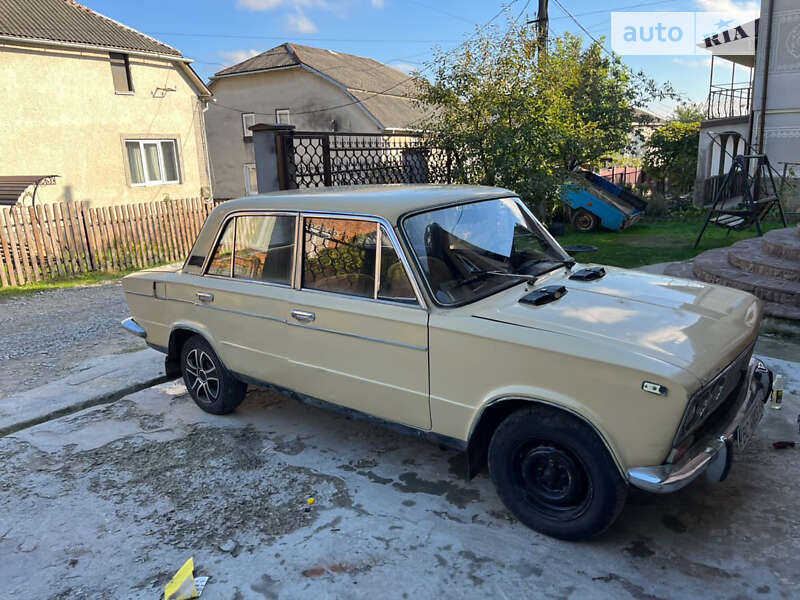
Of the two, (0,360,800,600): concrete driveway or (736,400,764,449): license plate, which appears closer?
(0,360,800,600): concrete driveway

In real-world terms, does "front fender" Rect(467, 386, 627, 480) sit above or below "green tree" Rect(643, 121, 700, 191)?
below

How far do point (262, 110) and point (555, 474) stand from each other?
82.0 feet

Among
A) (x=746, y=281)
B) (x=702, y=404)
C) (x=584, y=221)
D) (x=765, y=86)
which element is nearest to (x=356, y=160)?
(x=746, y=281)

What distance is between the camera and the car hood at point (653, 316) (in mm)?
2781

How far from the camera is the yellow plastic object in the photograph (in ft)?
9.11

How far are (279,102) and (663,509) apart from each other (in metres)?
24.4

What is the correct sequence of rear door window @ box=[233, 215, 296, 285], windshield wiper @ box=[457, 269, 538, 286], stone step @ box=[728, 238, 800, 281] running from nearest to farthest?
1. windshield wiper @ box=[457, 269, 538, 286]
2. rear door window @ box=[233, 215, 296, 285]
3. stone step @ box=[728, 238, 800, 281]

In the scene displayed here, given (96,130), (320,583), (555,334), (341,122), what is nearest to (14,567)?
(320,583)

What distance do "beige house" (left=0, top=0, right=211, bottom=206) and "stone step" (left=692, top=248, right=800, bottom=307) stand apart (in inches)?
616

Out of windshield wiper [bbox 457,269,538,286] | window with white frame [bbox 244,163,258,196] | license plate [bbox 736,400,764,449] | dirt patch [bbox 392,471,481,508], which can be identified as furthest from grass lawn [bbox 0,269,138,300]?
window with white frame [bbox 244,163,258,196]

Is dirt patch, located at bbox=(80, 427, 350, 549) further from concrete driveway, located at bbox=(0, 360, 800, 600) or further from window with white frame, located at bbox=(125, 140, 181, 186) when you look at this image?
window with white frame, located at bbox=(125, 140, 181, 186)

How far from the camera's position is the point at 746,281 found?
6.93 m

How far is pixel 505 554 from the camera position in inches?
117

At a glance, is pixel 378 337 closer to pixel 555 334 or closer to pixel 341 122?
pixel 555 334
